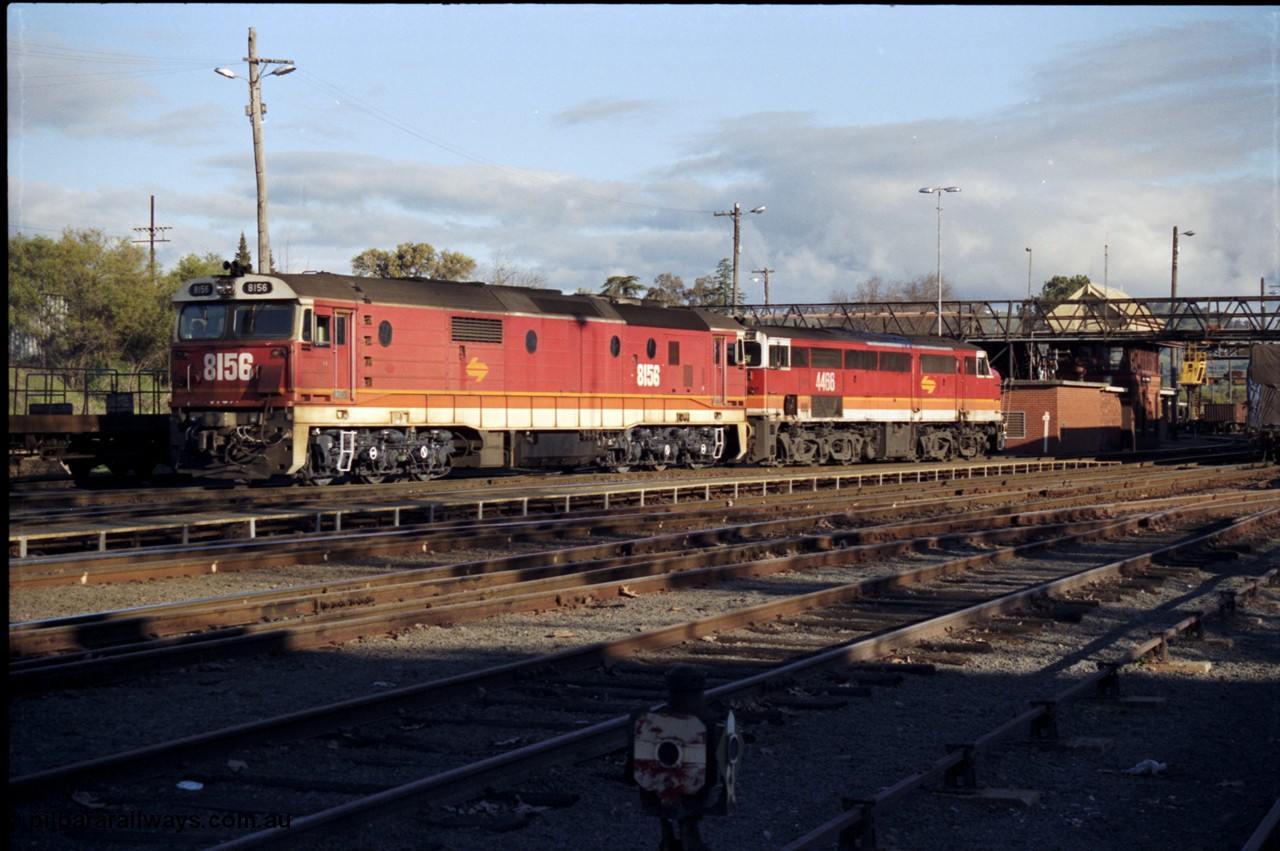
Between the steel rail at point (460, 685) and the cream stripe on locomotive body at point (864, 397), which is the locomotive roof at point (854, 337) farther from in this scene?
the steel rail at point (460, 685)

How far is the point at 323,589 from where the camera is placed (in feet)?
42.6

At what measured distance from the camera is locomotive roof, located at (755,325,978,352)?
117ft

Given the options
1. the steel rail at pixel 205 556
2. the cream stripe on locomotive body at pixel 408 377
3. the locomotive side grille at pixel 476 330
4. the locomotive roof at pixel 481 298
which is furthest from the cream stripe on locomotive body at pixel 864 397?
the steel rail at pixel 205 556

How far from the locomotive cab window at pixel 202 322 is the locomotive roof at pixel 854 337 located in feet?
52.8

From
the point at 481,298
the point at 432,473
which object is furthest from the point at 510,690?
the point at 481,298

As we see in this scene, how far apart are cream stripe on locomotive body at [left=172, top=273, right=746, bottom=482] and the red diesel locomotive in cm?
3

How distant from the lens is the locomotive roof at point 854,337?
3578cm

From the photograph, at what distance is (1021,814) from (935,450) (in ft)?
123

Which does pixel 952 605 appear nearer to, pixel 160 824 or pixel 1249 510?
pixel 160 824

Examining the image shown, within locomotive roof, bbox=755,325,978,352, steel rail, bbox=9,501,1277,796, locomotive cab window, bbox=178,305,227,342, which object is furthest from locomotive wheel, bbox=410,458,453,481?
steel rail, bbox=9,501,1277,796

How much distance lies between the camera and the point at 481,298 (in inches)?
1020

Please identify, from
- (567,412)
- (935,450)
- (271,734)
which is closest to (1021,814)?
(271,734)

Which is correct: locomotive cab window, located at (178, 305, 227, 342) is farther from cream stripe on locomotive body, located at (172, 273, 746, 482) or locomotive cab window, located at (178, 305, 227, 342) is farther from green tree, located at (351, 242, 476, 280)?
green tree, located at (351, 242, 476, 280)

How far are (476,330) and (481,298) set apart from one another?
77cm
